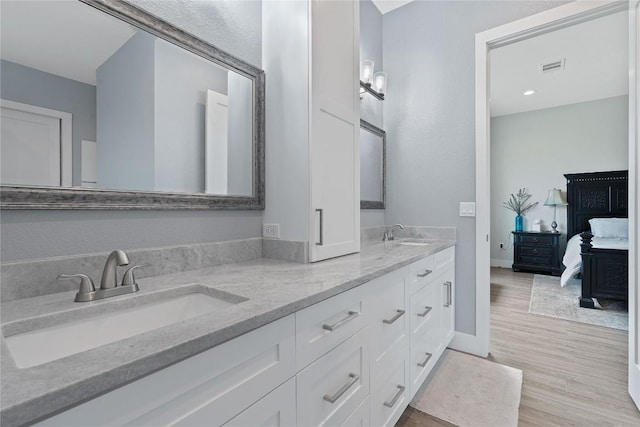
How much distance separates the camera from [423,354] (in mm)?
1722

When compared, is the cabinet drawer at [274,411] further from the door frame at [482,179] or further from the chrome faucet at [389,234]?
the door frame at [482,179]

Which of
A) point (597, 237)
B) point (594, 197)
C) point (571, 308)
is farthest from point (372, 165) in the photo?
point (594, 197)

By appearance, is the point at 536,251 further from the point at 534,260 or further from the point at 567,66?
the point at 567,66

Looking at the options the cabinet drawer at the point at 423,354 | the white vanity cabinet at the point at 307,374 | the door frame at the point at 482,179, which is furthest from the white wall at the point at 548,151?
the white vanity cabinet at the point at 307,374

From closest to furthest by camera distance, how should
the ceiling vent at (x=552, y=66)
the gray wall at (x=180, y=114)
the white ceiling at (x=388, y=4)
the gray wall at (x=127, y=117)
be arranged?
1. the gray wall at (x=127, y=117)
2. the gray wall at (x=180, y=114)
3. the white ceiling at (x=388, y=4)
4. the ceiling vent at (x=552, y=66)

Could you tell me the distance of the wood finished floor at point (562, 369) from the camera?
1590 millimetres

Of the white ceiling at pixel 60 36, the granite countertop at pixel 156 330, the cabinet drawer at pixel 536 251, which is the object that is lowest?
the cabinet drawer at pixel 536 251

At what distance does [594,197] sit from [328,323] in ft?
18.4

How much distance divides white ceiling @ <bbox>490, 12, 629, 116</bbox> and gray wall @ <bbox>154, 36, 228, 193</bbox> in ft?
10.6

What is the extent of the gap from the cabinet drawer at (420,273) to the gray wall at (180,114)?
1.14 m

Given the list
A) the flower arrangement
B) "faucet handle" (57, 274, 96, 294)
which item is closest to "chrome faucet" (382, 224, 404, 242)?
"faucet handle" (57, 274, 96, 294)

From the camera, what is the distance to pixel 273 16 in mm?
1576

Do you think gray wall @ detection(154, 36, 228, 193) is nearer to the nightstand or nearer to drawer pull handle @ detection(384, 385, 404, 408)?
drawer pull handle @ detection(384, 385, 404, 408)

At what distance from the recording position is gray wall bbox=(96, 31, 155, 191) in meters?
1.02
